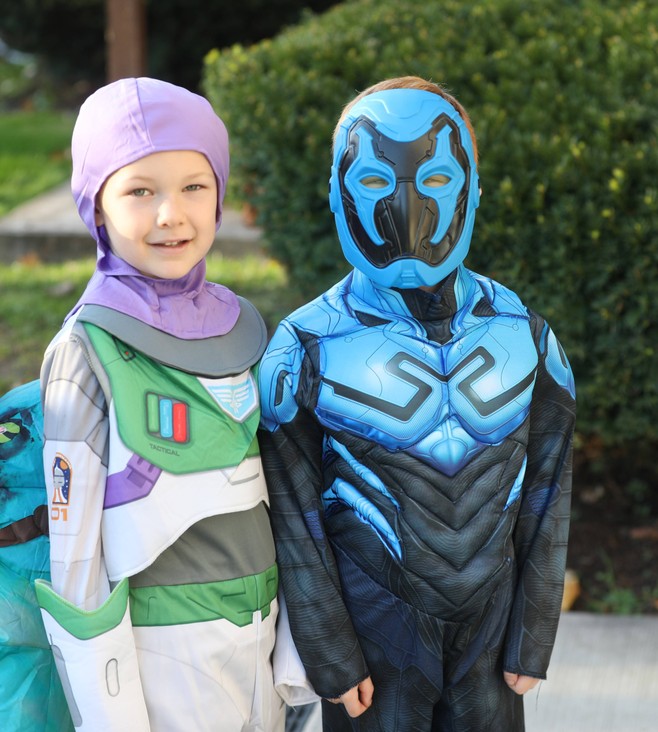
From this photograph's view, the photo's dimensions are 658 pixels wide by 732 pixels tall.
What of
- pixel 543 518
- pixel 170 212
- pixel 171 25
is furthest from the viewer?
pixel 171 25

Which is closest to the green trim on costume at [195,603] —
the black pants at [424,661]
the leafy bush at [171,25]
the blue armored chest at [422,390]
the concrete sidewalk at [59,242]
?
the black pants at [424,661]

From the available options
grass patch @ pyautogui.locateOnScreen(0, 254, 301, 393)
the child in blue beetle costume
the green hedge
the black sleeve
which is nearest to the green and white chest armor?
the child in blue beetle costume

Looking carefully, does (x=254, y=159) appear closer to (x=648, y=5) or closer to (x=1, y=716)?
(x=648, y=5)

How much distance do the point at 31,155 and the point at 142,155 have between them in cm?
866

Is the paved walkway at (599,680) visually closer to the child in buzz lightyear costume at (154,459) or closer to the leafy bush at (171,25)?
the child in buzz lightyear costume at (154,459)

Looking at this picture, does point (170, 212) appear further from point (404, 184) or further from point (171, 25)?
point (171, 25)

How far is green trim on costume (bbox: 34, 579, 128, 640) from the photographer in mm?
1944

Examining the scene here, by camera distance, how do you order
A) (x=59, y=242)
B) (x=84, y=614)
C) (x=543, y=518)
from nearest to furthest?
(x=84, y=614) → (x=543, y=518) → (x=59, y=242)

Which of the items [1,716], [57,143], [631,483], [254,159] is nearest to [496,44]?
[254,159]

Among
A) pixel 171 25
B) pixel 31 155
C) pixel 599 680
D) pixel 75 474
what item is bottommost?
pixel 599 680

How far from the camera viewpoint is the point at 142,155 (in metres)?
2.02

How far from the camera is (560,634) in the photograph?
3885mm

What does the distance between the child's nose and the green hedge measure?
204cm

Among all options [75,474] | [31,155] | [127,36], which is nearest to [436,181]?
[75,474]
